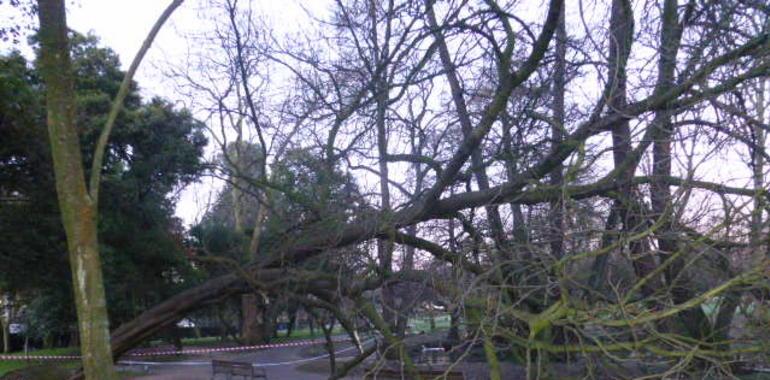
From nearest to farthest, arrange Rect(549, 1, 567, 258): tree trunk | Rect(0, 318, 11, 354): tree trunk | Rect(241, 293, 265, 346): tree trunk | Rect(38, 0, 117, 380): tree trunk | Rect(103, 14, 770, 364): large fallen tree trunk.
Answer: Rect(103, 14, 770, 364): large fallen tree trunk, Rect(38, 0, 117, 380): tree trunk, Rect(549, 1, 567, 258): tree trunk, Rect(241, 293, 265, 346): tree trunk, Rect(0, 318, 11, 354): tree trunk

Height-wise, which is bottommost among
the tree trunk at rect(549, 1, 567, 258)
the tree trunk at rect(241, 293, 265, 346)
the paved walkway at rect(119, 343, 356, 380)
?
the paved walkway at rect(119, 343, 356, 380)

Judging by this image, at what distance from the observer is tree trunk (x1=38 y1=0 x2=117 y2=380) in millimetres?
7758

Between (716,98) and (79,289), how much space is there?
246 inches

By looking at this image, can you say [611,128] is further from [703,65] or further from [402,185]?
[402,185]

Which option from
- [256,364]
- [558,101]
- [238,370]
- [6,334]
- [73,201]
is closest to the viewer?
[73,201]

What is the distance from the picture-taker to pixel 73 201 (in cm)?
793

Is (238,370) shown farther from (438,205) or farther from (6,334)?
(6,334)

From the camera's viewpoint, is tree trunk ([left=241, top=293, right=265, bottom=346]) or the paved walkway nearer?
the paved walkway

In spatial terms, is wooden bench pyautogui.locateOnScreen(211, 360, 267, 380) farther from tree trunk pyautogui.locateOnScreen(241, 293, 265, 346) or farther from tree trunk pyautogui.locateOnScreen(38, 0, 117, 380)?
tree trunk pyautogui.locateOnScreen(241, 293, 265, 346)

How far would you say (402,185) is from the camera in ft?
32.2

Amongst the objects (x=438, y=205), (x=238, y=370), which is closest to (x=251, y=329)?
(x=238, y=370)

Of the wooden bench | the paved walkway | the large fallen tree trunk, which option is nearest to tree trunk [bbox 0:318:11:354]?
the paved walkway

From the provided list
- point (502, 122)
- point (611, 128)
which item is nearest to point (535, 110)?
point (502, 122)

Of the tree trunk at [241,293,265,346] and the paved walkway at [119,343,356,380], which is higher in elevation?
the tree trunk at [241,293,265,346]
